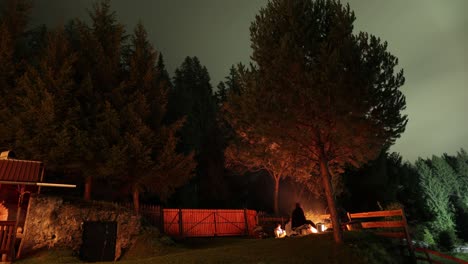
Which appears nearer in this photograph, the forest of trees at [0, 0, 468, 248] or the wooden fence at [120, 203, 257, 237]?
the forest of trees at [0, 0, 468, 248]

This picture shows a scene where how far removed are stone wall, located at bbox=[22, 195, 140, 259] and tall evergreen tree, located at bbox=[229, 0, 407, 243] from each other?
853cm

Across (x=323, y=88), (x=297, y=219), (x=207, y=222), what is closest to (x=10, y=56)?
(x=207, y=222)

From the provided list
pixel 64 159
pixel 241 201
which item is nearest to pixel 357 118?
pixel 64 159

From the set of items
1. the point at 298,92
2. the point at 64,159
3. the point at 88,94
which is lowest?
the point at 64,159

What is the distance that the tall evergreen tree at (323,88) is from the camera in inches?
471

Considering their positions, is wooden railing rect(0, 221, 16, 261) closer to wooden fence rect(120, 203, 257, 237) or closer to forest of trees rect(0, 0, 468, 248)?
forest of trees rect(0, 0, 468, 248)

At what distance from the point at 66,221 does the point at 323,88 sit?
13.3 m

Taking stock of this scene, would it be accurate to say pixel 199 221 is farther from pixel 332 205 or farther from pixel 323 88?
pixel 323 88

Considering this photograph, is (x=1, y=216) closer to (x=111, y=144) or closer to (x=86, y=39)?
(x=111, y=144)

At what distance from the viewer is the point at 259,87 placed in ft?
43.7

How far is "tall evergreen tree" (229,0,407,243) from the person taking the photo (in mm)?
11953

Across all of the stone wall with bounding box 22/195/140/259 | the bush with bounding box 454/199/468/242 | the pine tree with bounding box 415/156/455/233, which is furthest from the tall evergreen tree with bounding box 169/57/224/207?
the bush with bounding box 454/199/468/242

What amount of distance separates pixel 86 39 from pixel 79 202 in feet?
39.2

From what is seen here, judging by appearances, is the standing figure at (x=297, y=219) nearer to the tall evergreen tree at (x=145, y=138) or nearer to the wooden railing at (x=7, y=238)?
the tall evergreen tree at (x=145, y=138)
